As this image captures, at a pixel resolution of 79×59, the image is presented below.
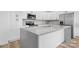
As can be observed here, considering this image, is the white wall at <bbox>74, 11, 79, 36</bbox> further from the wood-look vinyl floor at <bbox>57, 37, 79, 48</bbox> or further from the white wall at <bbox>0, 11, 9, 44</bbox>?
the white wall at <bbox>0, 11, 9, 44</bbox>

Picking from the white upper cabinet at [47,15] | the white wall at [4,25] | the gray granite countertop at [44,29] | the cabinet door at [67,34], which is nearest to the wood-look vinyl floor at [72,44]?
the cabinet door at [67,34]

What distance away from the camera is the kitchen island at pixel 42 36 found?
134 centimetres

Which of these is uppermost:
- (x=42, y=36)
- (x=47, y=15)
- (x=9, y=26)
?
(x=47, y=15)

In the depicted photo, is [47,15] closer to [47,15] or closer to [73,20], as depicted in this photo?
[47,15]

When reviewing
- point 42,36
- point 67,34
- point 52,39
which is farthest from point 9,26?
point 67,34

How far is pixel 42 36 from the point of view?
134cm

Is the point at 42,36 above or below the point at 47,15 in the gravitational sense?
below

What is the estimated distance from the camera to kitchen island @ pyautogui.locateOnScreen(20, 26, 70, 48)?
134cm

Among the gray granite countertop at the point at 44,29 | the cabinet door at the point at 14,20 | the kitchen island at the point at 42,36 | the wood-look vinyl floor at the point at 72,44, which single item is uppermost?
the cabinet door at the point at 14,20

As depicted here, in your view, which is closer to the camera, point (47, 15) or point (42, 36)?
point (42, 36)

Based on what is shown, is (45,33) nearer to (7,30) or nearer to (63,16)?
(63,16)

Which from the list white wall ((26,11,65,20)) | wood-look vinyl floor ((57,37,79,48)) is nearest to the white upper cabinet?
white wall ((26,11,65,20))

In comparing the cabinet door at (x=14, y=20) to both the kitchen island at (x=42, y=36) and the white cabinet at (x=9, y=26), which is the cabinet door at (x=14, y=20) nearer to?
the white cabinet at (x=9, y=26)
